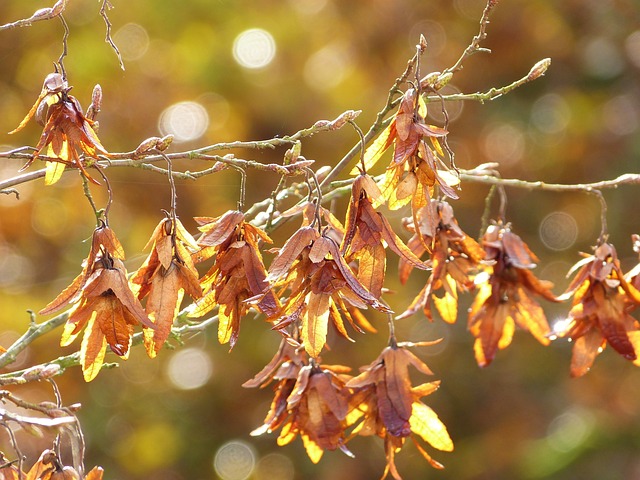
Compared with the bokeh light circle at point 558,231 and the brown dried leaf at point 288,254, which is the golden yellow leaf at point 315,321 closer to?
the brown dried leaf at point 288,254

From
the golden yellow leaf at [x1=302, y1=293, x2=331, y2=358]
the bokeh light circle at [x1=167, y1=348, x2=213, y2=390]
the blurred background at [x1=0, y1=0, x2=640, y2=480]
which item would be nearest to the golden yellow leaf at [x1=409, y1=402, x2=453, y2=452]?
the golden yellow leaf at [x1=302, y1=293, x2=331, y2=358]

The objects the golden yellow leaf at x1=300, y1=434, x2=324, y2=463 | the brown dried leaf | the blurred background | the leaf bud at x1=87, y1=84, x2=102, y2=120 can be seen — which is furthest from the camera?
the blurred background

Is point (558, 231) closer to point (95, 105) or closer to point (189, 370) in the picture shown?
point (189, 370)

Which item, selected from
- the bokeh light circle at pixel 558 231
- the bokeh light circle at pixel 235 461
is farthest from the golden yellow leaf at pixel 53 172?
the bokeh light circle at pixel 558 231

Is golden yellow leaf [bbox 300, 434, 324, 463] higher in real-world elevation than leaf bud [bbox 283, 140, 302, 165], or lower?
lower

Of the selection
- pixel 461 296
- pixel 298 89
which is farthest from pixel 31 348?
pixel 461 296

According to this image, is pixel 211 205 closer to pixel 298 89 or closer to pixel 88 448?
pixel 298 89

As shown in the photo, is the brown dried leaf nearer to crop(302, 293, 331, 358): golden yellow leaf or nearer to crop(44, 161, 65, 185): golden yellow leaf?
crop(302, 293, 331, 358): golden yellow leaf
